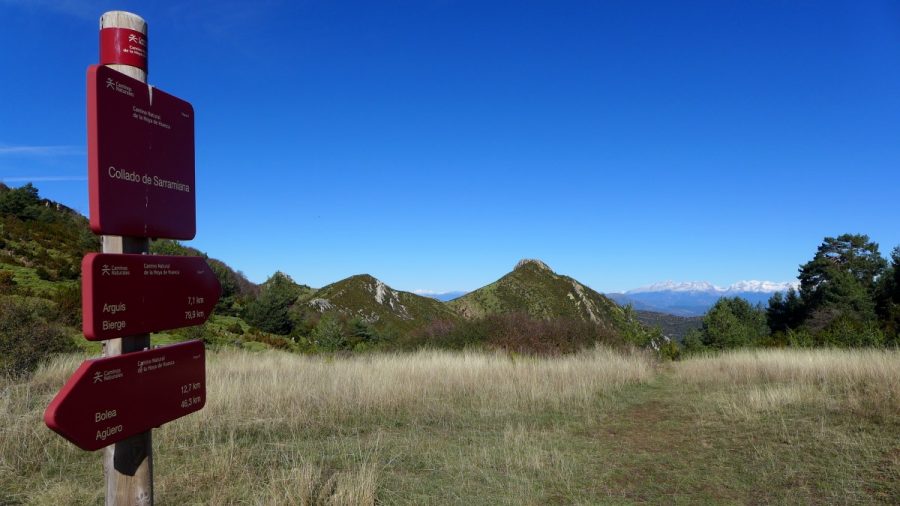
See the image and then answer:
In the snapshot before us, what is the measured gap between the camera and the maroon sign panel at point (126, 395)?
6.80ft

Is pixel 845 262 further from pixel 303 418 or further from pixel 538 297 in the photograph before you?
pixel 303 418

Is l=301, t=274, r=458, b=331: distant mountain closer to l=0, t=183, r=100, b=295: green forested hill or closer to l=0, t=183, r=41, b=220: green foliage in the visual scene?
l=0, t=183, r=100, b=295: green forested hill

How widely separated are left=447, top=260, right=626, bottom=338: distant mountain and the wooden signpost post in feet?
92.6

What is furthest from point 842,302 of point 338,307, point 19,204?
point 19,204

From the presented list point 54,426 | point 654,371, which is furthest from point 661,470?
point 654,371

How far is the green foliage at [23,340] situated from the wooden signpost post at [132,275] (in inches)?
344

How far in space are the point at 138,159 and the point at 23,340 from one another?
992 cm

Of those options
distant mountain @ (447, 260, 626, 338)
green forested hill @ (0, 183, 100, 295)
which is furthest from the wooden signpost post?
distant mountain @ (447, 260, 626, 338)

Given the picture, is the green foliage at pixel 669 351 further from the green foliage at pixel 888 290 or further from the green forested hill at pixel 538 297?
the green foliage at pixel 888 290

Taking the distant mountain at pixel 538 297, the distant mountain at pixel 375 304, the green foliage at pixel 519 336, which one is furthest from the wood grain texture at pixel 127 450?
the distant mountain at pixel 538 297

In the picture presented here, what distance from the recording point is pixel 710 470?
542 cm

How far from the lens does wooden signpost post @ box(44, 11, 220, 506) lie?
2.20 m

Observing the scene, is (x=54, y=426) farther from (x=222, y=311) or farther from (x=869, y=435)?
(x=222, y=311)

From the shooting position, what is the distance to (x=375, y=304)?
111 ft
